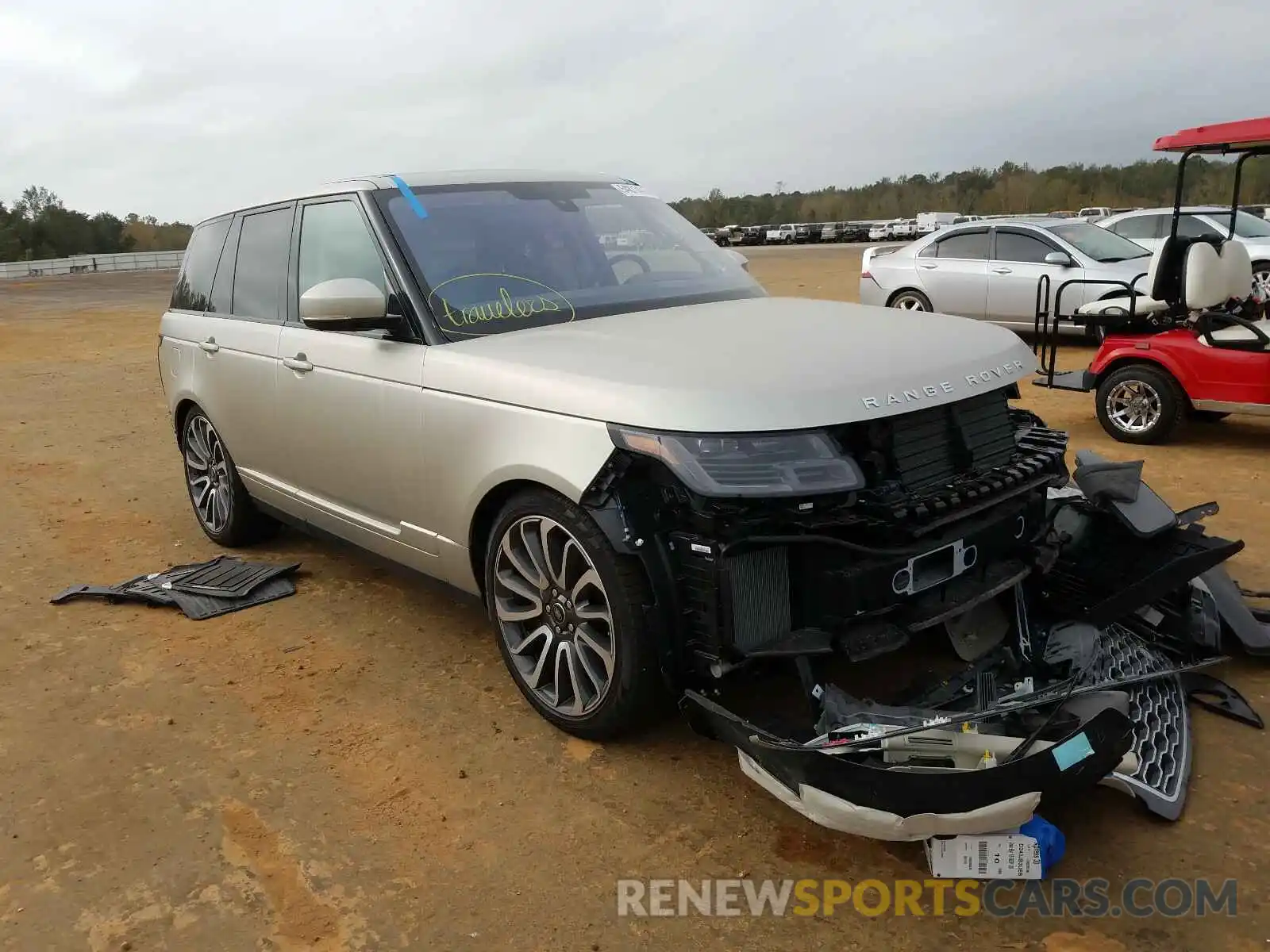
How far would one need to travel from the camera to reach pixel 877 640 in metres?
2.96

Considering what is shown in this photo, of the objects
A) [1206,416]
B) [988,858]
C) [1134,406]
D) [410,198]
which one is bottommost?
[1206,416]

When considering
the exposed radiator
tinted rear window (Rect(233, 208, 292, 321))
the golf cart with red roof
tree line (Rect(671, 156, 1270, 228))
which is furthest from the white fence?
Answer: the exposed radiator

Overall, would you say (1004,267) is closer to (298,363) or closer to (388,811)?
(298,363)

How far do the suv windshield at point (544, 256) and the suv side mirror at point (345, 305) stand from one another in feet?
0.70

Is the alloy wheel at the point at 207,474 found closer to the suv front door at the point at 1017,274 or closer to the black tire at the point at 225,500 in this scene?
the black tire at the point at 225,500

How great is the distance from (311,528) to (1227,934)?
13.2ft

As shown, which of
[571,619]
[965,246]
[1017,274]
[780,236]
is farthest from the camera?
[780,236]

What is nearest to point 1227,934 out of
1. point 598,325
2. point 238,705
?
point 598,325

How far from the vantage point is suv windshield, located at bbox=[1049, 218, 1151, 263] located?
39.2ft

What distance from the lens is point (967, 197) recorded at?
7506cm

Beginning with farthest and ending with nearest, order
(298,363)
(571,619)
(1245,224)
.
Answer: (1245,224) → (298,363) → (571,619)

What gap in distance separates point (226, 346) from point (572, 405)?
2821 mm

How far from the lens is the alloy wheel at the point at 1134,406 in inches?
291

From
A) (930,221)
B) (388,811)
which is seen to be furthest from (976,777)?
(930,221)
